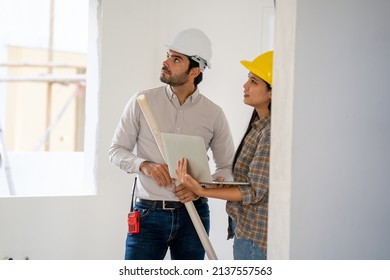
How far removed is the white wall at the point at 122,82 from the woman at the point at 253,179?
137 centimetres

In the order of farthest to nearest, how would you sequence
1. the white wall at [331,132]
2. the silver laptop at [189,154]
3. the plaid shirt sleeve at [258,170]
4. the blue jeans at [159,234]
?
the blue jeans at [159,234], the silver laptop at [189,154], the plaid shirt sleeve at [258,170], the white wall at [331,132]

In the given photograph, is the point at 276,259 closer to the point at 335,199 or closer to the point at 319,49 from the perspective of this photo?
the point at 335,199

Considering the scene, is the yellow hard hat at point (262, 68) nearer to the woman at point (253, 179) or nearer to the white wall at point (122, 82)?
the woman at point (253, 179)

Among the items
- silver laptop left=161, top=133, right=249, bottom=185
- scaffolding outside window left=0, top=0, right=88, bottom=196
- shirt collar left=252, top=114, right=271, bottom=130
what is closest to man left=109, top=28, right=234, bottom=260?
silver laptop left=161, top=133, right=249, bottom=185

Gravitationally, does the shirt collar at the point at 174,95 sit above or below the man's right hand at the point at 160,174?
above

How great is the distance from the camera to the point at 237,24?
12.3 ft

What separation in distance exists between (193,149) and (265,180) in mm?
337

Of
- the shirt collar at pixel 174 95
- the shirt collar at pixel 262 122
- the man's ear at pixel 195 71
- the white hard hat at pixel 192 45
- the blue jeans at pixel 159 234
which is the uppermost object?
the white hard hat at pixel 192 45

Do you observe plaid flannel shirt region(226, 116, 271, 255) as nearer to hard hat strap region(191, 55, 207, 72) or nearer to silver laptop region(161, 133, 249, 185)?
silver laptop region(161, 133, 249, 185)

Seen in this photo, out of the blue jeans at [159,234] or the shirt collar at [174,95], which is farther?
→ the shirt collar at [174,95]

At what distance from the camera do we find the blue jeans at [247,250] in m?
2.14

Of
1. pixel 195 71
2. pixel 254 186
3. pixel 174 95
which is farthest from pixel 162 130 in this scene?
pixel 254 186

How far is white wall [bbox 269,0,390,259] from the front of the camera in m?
1.73

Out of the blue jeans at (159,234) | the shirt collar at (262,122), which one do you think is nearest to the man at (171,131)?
the blue jeans at (159,234)
